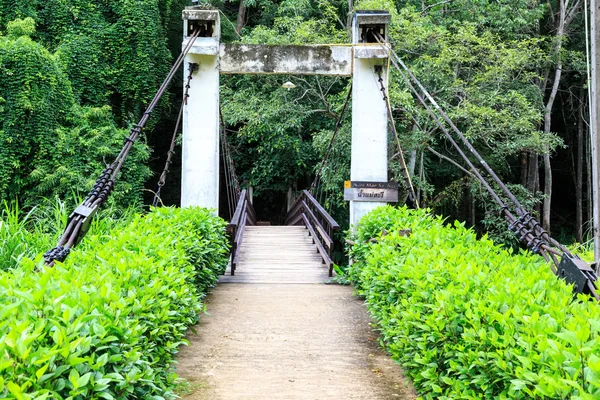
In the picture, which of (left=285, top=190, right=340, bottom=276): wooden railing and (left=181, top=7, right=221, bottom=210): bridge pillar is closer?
(left=181, top=7, right=221, bottom=210): bridge pillar

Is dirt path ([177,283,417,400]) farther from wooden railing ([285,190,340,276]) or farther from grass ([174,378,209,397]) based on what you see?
wooden railing ([285,190,340,276])

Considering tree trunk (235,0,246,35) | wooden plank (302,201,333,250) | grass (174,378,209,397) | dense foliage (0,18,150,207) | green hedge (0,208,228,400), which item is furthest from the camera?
tree trunk (235,0,246,35)

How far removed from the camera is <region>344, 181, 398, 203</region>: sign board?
22.4 ft

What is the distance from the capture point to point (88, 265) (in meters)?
3.09

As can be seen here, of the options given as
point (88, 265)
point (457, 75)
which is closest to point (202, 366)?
point (88, 265)

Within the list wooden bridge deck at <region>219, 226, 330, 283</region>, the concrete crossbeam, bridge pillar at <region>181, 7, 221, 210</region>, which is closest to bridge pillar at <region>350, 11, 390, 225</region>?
the concrete crossbeam

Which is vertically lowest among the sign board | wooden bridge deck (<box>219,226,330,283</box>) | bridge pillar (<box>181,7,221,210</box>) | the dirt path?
the dirt path

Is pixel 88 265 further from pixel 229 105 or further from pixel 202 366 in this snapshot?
pixel 229 105

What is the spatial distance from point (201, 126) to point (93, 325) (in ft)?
16.9

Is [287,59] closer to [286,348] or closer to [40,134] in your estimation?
[286,348]

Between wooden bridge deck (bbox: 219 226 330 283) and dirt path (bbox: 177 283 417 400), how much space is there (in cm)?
99

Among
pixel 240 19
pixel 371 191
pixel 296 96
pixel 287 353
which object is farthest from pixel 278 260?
pixel 240 19

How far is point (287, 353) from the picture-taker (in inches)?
157

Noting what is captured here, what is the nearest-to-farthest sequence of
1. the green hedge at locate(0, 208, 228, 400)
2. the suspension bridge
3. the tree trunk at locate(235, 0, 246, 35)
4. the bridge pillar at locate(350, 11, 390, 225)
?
the green hedge at locate(0, 208, 228, 400), the suspension bridge, the bridge pillar at locate(350, 11, 390, 225), the tree trunk at locate(235, 0, 246, 35)
